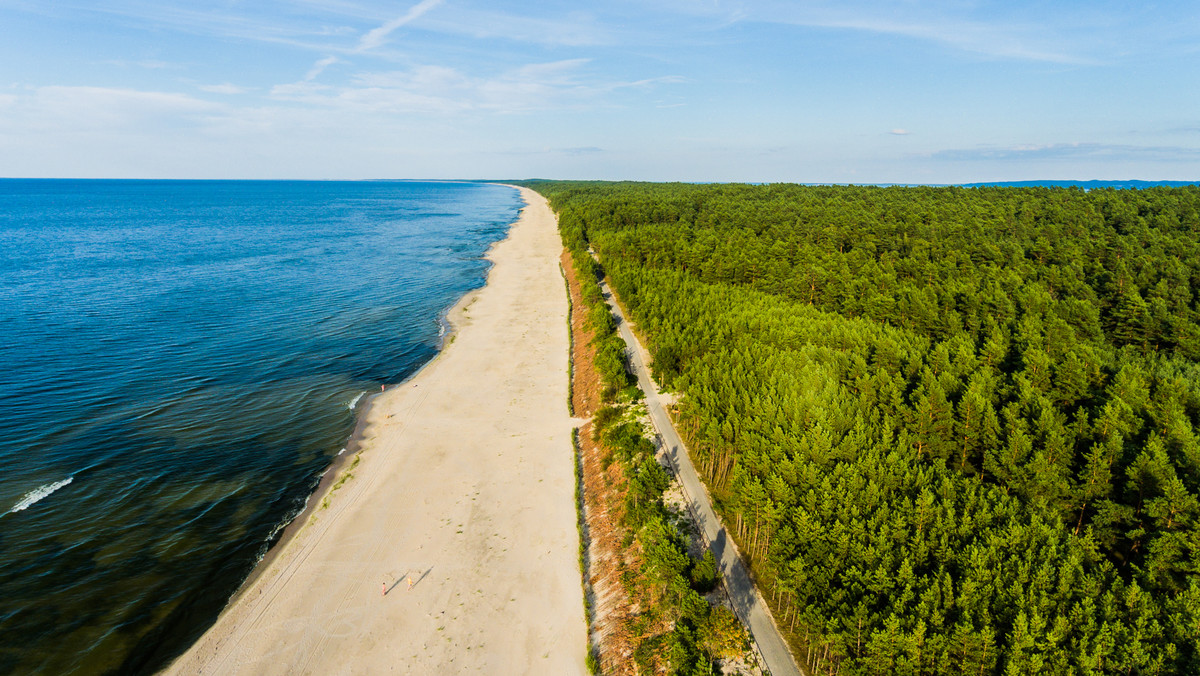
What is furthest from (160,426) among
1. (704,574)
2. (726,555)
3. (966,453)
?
(966,453)

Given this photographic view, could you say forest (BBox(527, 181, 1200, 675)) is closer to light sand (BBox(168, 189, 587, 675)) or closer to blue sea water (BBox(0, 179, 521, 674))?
light sand (BBox(168, 189, 587, 675))

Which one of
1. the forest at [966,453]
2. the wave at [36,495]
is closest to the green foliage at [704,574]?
the forest at [966,453]

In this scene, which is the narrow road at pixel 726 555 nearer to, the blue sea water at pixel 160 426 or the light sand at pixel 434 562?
the light sand at pixel 434 562

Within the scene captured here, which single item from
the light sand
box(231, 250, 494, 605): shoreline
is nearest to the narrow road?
the light sand

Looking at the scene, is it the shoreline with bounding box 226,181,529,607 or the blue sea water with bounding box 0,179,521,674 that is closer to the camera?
the blue sea water with bounding box 0,179,521,674

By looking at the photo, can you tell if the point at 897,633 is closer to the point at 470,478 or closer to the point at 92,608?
the point at 470,478

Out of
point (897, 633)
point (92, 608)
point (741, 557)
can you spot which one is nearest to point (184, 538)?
point (92, 608)

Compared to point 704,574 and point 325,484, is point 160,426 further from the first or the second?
point 704,574
